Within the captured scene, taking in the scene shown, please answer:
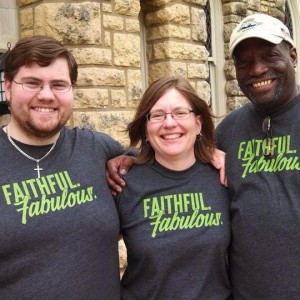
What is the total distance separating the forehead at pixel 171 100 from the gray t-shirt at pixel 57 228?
41cm

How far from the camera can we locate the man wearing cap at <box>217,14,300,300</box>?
7.11 feet

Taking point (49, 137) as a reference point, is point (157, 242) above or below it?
below

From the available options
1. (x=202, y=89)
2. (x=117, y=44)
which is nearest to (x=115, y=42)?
(x=117, y=44)

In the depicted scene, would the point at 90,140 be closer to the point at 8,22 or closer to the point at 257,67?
the point at 257,67

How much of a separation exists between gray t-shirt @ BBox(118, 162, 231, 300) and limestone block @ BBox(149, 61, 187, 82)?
2621 mm

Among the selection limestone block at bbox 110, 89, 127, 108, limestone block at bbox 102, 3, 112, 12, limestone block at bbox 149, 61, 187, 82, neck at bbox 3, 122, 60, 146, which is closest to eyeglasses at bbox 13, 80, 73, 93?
neck at bbox 3, 122, 60, 146

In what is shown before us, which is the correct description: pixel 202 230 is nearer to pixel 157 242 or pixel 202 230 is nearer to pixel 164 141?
pixel 157 242

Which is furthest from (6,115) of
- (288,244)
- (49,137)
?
(288,244)

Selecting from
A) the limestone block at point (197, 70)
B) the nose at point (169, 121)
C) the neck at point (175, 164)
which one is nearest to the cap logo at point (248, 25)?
the nose at point (169, 121)

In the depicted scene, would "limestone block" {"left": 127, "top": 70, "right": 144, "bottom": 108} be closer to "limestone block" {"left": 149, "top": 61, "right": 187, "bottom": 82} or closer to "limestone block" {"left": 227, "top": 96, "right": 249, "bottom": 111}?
"limestone block" {"left": 149, "top": 61, "right": 187, "bottom": 82}

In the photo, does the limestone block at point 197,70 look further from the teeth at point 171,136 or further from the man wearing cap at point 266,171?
the teeth at point 171,136

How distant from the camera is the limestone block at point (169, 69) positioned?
16.1 feet

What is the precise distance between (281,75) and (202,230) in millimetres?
779

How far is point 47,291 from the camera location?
199 cm
